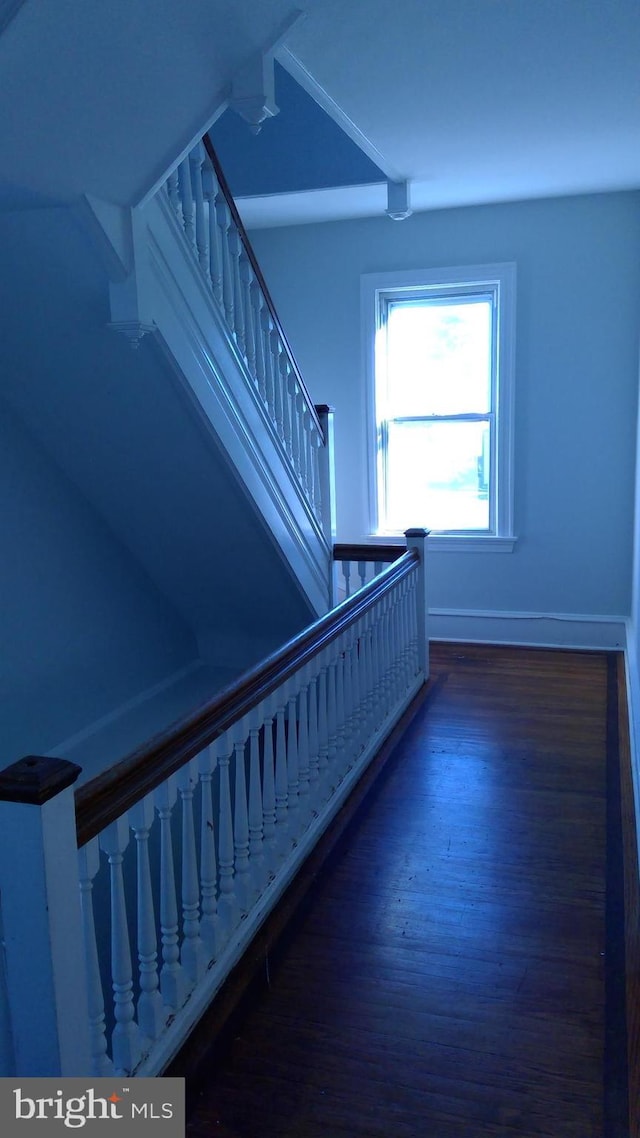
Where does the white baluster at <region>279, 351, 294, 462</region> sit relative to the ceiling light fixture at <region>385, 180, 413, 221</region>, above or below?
below

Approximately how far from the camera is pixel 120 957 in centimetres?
186

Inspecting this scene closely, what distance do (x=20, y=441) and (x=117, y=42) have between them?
210 cm

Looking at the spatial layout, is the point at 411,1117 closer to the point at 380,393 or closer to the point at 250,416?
the point at 250,416

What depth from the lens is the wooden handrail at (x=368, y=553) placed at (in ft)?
15.6

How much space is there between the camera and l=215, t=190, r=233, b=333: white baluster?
10.5ft

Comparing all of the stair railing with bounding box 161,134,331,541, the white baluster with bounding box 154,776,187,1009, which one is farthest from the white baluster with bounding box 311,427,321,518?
the white baluster with bounding box 154,776,187,1009

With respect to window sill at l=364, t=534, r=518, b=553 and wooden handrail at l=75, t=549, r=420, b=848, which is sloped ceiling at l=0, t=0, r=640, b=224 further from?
window sill at l=364, t=534, r=518, b=553

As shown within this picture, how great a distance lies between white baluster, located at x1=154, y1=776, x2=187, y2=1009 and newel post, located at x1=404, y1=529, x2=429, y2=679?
113 inches

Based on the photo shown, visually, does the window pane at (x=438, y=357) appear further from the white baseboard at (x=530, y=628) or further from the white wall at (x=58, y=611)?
the white wall at (x=58, y=611)

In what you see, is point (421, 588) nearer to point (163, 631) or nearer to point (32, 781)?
point (163, 631)

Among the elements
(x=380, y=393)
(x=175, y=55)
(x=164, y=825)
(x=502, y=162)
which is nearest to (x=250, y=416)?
(x=175, y=55)

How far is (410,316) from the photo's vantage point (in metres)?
5.90

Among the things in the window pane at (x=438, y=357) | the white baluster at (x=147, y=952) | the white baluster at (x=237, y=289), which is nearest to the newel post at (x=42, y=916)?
the white baluster at (x=147, y=952)

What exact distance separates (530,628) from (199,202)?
3.81 metres
